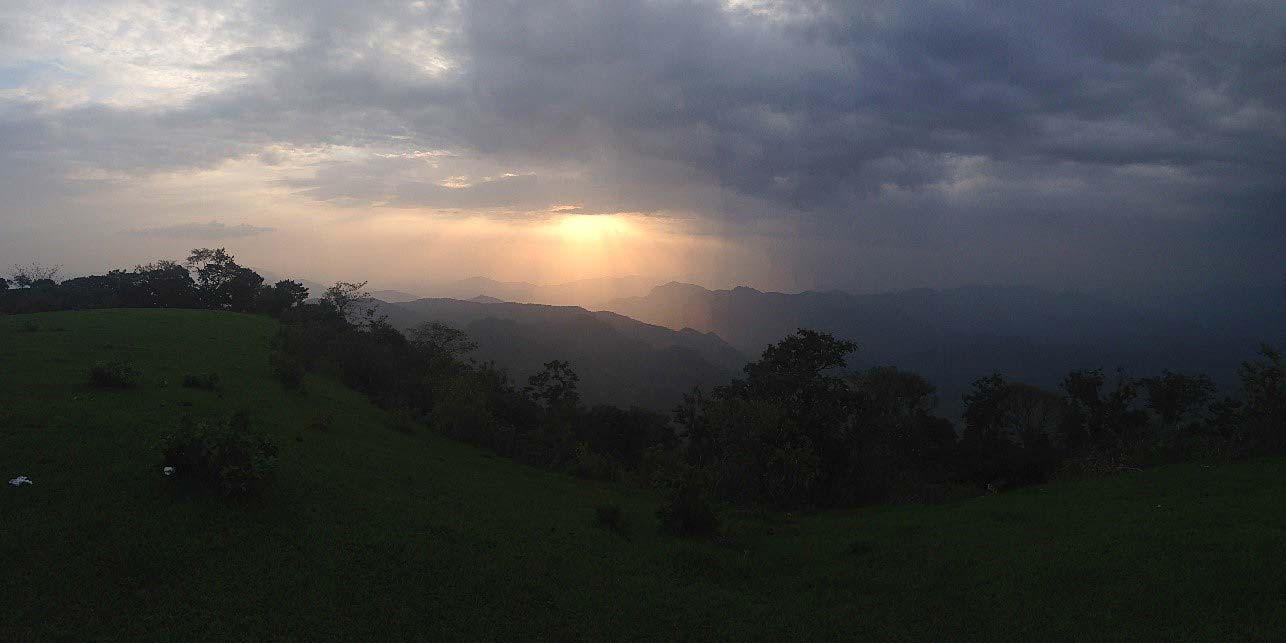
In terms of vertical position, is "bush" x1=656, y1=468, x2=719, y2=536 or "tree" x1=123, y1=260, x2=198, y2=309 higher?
"tree" x1=123, y1=260, x2=198, y2=309

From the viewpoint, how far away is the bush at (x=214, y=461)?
14141 millimetres

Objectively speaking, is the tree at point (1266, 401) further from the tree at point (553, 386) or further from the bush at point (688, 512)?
the tree at point (553, 386)

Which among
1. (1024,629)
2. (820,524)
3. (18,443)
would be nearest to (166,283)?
(18,443)

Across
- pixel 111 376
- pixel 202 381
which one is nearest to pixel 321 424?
pixel 202 381

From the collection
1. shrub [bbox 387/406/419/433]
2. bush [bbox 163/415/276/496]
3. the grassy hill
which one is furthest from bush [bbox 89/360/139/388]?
bush [bbox 163/415/276/496]

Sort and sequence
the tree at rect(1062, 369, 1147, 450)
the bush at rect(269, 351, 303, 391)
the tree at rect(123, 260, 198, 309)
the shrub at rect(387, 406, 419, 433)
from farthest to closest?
the tree at rect(123, 260, 198, 309) → the tree at rect(1062, 369, 1147, 450) → the bush at rect(269, 351, 303, 391) → the shrub at rect(387, 406, 419, 433)

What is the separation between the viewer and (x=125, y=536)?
12117 mm

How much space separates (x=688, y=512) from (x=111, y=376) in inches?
867

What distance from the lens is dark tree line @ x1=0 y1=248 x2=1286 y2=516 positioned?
25531 millimetres

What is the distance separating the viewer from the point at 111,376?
2352 cm

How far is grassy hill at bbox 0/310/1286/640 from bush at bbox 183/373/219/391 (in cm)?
569

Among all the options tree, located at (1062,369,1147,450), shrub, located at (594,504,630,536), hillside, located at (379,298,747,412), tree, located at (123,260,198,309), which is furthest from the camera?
hillside, located at (379,298,747,412)

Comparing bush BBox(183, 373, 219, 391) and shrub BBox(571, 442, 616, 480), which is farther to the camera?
shrub BBox(571, 442, 616, 480)

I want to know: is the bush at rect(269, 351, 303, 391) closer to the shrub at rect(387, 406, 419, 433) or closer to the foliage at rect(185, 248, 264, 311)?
the shrub at rect(387, 406, 419, 433)
